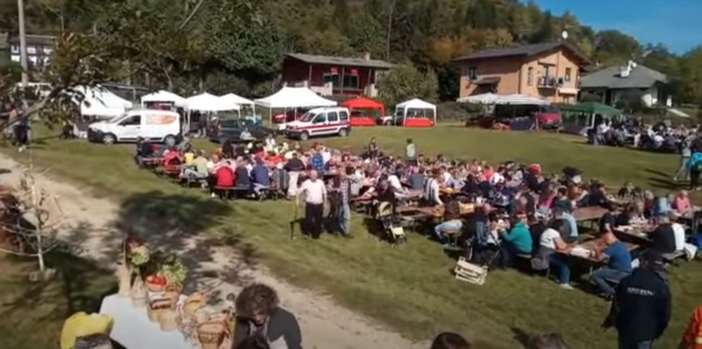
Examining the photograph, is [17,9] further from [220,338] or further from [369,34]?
[369,34]

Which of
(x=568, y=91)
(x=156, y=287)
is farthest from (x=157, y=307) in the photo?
(x=568, y=91)

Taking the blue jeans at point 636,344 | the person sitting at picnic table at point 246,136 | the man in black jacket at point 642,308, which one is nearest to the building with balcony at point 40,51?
the man in black jacket at point 642,308

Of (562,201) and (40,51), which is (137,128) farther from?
(40,51)

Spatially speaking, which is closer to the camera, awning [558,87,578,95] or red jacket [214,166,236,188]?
red jacket [214,166,236,188]

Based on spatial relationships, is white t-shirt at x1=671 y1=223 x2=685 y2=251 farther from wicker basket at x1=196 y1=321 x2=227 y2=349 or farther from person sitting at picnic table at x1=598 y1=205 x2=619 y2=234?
wicker basket at x1=196 y1=321 x2=227 y2=349

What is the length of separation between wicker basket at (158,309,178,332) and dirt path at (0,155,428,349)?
1.97 m

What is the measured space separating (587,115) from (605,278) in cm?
3428

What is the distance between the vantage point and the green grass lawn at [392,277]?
29.6 ft

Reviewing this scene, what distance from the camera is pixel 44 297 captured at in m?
9.12

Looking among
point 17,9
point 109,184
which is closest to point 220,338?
point 17,9

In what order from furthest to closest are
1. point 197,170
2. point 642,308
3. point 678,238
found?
point 197,170, point 678,238, point 642,308

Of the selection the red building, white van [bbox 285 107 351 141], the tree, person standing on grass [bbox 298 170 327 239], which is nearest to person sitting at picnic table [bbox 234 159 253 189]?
person standing on grass [bbox 298 170 327 239]

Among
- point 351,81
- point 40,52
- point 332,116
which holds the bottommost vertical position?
point 332,116

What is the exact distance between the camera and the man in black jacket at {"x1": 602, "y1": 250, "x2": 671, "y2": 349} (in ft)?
22.0
